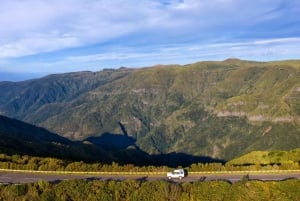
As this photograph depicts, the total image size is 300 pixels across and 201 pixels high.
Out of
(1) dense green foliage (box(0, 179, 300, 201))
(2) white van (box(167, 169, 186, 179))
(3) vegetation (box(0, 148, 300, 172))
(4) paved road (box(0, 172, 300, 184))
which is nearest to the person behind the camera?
(1) dense green foliage (box(0, 179, 300, 201))

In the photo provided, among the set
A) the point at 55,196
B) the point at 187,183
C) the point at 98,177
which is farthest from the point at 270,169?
the point at 55,196

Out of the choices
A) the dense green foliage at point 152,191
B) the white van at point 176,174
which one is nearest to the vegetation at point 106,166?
the white van at point 176,174

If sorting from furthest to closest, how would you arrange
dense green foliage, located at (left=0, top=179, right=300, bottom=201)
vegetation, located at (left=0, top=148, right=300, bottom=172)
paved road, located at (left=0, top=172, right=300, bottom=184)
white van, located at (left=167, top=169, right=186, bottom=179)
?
vegetation, located at (left=0, top=148, right=300, bottom=172) → white van, located at (left=167, top=169, right=186, bottom=179) → paved road, located at (left=0, top=172, right=300, bottom=184) → dense green foliage, located at (left=0, top=179, right=300, bottom=201)

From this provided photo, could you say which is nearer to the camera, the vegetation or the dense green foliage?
the dense green foliage

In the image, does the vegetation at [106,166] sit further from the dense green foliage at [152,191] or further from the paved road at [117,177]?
the dense green foliage at [152,191]

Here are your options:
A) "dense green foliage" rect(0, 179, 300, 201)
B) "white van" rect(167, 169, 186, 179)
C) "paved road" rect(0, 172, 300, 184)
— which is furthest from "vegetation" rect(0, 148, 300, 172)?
"dense green foliage" rect(0, 179, 300, 201)

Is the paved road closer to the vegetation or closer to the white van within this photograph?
the white van

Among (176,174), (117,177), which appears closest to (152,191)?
(176,174)

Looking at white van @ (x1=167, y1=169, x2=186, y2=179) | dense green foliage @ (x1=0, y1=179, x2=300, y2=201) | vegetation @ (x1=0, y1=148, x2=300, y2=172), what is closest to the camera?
dense green foliage @ (x1=0, y1=179, x2=300, y2=201)
